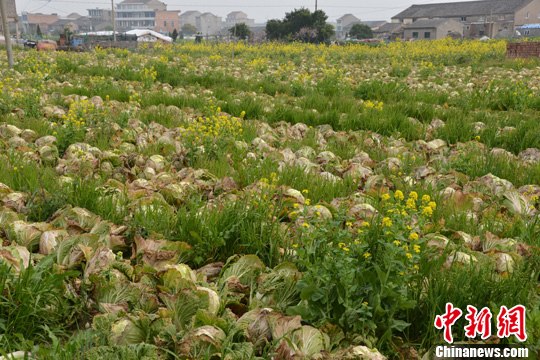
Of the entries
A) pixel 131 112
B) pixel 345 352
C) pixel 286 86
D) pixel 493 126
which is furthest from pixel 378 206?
pixel 286 86

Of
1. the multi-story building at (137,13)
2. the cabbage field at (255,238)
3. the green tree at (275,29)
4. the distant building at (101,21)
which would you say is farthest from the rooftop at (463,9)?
the multi-story building at (137,13)

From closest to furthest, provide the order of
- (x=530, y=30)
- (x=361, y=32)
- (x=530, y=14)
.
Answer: (x=361, y=32) < (x=530, y=30) < (x=530, y=14)

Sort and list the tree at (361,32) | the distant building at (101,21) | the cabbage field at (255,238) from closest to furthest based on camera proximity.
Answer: the cabbage field at (255,238) < the tree at (361,32) < the distant building at (101,21)

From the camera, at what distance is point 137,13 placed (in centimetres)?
18512

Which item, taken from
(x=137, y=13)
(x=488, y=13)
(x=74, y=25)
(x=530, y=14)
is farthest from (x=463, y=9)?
(x=137, y=13)

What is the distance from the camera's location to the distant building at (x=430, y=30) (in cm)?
7656

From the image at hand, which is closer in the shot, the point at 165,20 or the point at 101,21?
the point at 165,20

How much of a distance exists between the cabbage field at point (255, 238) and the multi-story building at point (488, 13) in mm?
85671

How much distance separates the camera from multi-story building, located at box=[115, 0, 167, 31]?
183 metres

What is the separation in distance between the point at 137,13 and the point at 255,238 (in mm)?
197332

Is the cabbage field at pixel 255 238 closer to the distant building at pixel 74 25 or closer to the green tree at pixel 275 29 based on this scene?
the green tree at pixel 275 29

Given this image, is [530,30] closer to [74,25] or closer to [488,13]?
[488,13]

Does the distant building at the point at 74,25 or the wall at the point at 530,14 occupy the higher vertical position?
the distant building at the point at 74,25

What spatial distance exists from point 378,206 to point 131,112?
180 inches
